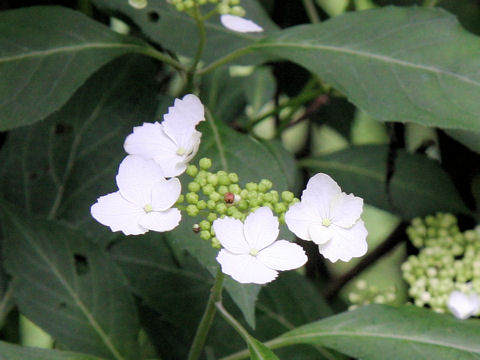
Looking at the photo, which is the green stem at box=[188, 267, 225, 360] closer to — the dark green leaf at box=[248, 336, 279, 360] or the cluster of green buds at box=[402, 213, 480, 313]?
the dark green leaf at box=[248, 336, 279, 360]

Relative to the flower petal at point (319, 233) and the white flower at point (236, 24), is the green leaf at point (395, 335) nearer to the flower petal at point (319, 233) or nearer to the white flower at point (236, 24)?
Answer: the flower petal at point (319, 233)

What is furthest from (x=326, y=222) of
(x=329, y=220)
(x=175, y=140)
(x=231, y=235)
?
(x=175, y=140)

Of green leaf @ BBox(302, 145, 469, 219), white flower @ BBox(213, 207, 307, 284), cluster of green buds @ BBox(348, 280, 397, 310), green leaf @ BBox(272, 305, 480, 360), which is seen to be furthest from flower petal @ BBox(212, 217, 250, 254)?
green leaf @ BBox(302, 145, 469, 219)

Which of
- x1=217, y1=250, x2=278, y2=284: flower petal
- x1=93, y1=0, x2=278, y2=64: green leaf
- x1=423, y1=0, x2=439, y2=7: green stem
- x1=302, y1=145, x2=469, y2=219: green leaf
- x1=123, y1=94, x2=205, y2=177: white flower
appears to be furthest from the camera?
x1=423, y1=0, x2=439, y2=7: green stem

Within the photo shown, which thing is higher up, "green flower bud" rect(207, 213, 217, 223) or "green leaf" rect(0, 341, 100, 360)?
"green flower bud" rect(207, 213, 217, 223)

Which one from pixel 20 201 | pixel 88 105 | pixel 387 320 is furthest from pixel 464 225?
pixel 20 201
